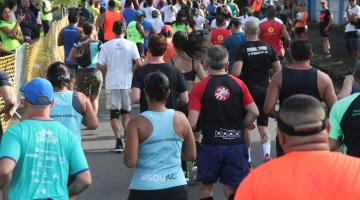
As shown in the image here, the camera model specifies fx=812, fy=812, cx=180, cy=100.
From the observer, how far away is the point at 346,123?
583 cm

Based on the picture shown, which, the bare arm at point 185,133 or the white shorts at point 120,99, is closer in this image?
the bare arm at point 185,133

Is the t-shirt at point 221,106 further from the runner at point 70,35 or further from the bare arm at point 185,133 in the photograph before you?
the runner at point 70,35

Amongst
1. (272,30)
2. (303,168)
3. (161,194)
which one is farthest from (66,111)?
Result: (272,30)

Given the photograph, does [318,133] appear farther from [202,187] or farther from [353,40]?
[353,40]

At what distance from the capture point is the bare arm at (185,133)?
19.3 feet

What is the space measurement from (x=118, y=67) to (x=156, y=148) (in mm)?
5507

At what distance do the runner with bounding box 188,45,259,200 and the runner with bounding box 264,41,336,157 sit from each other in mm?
461

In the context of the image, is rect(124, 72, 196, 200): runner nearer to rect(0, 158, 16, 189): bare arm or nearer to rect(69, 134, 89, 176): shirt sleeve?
rect(69, 134, 89, 176): shirt sleeve

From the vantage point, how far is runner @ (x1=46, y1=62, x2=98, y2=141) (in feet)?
21.7

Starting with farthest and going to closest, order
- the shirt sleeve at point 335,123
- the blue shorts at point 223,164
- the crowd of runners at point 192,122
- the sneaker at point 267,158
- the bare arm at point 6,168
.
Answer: the sneaker at point 267,158 < the blue shorts at point 223,164 < the shirt sleeve at point 335,123 < the bare arm at point 6,168 < the crowd of runners at point 192,122

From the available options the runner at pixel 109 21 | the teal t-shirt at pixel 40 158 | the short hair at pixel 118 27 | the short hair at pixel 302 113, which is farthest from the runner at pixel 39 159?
the runner at pixel 109 21

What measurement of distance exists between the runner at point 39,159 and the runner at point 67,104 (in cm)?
144

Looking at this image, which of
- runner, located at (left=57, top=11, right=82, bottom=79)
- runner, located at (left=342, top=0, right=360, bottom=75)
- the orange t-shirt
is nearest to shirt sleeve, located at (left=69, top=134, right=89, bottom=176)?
the orange t-shirt

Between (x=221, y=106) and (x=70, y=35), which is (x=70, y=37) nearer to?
(x=70, y=35)
